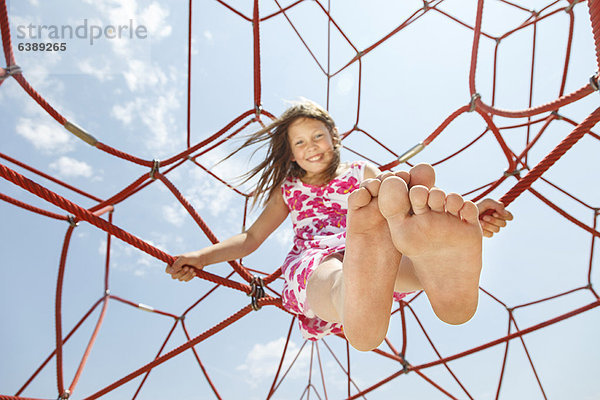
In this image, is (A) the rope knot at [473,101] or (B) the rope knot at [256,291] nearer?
(B) the rope knot at [256,291]

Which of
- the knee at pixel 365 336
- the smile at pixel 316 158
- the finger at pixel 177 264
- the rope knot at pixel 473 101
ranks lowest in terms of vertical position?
the knee at pixel 365 336

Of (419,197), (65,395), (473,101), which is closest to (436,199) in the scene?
(419,197)

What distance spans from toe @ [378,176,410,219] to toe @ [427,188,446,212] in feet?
0.17

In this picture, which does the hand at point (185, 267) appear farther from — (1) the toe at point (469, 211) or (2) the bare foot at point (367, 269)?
(1) the toe at point (469, 211)

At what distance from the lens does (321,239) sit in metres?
1.54

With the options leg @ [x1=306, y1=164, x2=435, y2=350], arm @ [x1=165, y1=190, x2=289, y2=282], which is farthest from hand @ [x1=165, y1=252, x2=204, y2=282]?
leg @ [x1=306, y1=164, x2=435, y2=350]

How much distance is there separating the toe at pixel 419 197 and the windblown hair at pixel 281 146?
3.20ft

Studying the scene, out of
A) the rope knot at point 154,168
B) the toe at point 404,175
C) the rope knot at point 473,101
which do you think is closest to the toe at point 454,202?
the toe at point 404,175

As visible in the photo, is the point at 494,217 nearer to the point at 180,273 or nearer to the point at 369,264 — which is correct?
the point at 369,264

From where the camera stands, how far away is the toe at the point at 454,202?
907mm

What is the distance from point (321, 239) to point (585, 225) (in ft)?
6.85

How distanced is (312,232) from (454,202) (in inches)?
32.7

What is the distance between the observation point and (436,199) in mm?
917

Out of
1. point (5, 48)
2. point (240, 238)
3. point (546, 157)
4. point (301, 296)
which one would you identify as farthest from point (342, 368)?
point (5, 48)
